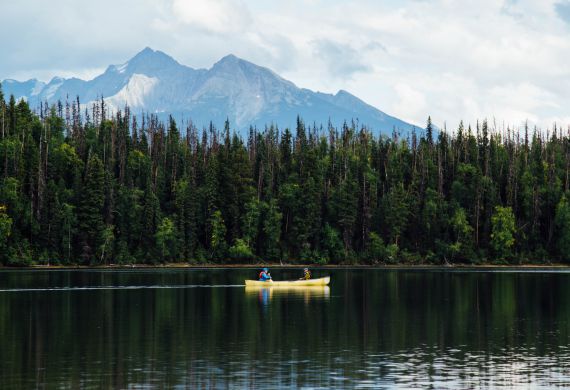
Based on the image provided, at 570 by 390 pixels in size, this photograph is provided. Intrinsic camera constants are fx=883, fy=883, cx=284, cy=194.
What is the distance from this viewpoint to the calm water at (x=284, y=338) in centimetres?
4403

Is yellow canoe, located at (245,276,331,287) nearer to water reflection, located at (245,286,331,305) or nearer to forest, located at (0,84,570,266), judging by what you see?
water reflection, located at (245,286,331,305)

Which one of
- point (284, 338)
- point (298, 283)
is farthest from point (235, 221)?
point (284, 338)

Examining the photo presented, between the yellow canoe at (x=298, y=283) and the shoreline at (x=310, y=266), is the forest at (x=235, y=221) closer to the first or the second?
the shoreline at (x=310, y=266)

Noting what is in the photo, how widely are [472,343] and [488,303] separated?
30.7 metres

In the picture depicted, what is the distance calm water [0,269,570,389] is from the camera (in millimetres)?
44031

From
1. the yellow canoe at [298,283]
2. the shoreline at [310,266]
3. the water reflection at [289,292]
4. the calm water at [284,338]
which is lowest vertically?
the calm water at [284,338]

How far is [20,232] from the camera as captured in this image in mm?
177750

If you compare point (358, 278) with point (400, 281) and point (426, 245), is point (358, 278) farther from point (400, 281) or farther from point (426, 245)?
point (426, 245)

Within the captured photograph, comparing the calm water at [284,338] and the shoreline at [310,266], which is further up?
the shoreline at [310,266]

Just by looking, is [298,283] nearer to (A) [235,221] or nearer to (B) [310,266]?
(B) [310,266]

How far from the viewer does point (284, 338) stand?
193 feet

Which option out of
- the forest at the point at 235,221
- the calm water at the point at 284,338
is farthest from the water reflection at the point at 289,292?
the forest at the point at 235,221

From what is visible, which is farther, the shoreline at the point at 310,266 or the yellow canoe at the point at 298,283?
the shoreline at the point at 310,266

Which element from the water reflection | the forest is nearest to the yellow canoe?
the water reflection
